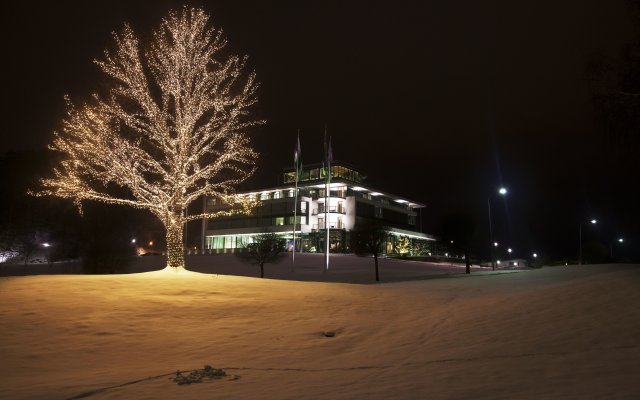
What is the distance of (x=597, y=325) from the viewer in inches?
445

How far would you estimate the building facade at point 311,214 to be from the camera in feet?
294

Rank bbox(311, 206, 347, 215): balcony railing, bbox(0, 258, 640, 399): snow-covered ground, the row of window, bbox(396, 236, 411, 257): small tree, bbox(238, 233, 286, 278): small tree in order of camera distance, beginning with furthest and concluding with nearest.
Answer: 1. the row of window
2. bbox(396, 236, 411, 257): small tree
3. bbox(311, 206, 347, 215): balcony railing
4. bbox(238, 233, 286, 278): small tree
5. bbox(0, 258, 640, 399): snow-covered ground

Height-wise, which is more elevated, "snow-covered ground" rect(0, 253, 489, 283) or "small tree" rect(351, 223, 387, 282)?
"small tree" rect(351, 223, 387, 282)

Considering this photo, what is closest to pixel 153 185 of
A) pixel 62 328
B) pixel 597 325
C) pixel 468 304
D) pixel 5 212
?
pixel 62 328

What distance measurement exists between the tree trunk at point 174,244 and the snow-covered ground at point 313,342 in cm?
434

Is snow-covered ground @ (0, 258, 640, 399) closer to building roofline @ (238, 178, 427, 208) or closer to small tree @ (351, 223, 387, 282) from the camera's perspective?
small tree @ (351, 223, 387, 282)

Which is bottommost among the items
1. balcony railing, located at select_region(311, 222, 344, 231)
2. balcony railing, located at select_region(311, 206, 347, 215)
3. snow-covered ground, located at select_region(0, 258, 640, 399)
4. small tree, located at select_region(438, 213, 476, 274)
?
snow-covered ground, located at select_region(0, 258, 640, 399)

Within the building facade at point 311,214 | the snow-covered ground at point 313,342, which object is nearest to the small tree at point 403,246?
the building facade at point 311,214

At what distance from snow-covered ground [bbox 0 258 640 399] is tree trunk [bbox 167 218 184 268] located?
14.2 ft

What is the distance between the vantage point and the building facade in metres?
89.8

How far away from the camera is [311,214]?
300ft

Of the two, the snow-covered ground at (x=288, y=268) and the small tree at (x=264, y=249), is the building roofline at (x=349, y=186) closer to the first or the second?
the snow-covered ground at (x=288, y=268)

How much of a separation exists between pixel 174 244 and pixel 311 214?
6736 centimetres

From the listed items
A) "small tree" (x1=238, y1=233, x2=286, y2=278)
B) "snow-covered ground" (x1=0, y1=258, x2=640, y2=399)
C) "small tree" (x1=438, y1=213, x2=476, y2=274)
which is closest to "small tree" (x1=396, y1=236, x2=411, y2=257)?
"small tree" (x1=438, y1=213, x2=476, y2=274)
